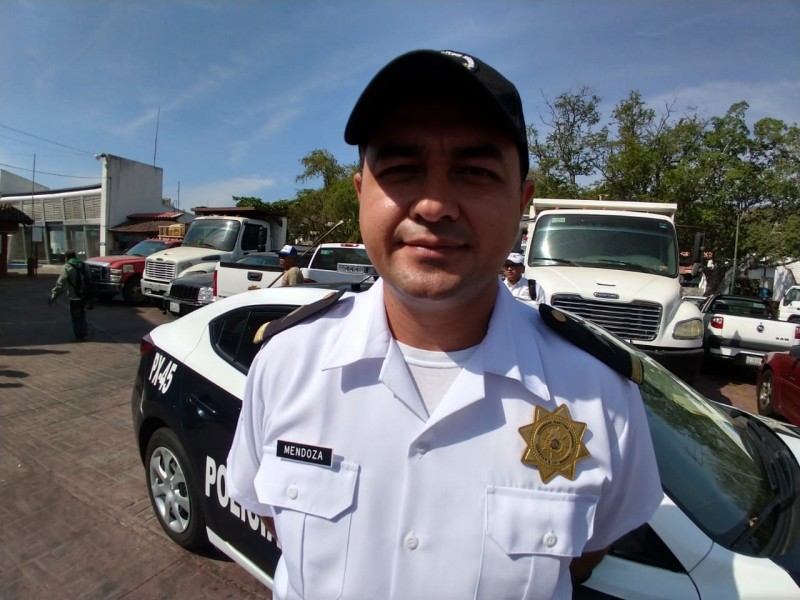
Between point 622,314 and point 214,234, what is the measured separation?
1069 centimetres

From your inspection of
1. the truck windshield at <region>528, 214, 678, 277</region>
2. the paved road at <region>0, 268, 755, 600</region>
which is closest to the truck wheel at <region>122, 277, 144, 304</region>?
the paved road at <region>0, 268, 755, 600</region>

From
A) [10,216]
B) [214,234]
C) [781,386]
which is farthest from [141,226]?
[781,386]

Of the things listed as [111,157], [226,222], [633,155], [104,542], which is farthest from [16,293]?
[633,155]

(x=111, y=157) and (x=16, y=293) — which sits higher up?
(x=111, y=157)

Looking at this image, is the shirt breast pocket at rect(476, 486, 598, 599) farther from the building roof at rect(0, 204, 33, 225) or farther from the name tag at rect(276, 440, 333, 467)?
the building roof at rect(0, 204, 33, 225)

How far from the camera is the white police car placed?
1500 millimetres

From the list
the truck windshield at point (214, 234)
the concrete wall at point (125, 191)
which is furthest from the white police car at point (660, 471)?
the concrete wall at point (125, 191)

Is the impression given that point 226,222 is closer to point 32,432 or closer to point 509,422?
point 32,432

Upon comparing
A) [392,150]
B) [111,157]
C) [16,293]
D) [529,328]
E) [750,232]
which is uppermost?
[111,157]

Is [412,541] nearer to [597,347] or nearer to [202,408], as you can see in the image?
[597,347]

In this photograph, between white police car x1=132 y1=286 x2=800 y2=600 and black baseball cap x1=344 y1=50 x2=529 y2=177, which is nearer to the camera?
black baseball cap x1=344 y1=50 x2=529 y2=177

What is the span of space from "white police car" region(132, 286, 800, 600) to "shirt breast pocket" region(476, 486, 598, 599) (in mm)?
552

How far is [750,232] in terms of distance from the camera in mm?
17625

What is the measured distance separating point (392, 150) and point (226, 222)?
12986 millimetres
